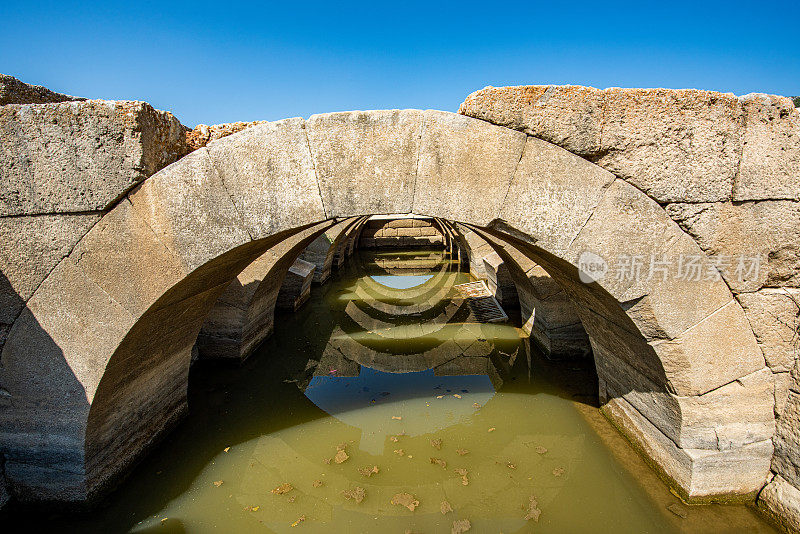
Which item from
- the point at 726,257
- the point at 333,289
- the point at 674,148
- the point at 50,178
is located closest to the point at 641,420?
the point at 726,257

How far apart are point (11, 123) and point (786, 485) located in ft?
16.5

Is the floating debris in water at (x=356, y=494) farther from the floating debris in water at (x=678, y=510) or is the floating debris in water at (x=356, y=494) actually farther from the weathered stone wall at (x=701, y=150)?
the weathered stone wall at (x=701, y=150)

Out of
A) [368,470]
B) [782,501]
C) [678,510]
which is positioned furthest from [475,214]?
[782,501]

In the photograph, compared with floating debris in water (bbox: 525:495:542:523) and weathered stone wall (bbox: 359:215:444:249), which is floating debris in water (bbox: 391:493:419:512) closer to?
floating debris in water (bbox: 525:495:542:523)

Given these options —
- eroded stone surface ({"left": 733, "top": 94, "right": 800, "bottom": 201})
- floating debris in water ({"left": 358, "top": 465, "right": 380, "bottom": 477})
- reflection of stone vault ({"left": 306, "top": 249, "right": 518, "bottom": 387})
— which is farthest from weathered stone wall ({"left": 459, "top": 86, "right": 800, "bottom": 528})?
reflection of stone vault ({"left": 306, "top": 249, "right": 518, "bottom": 387})

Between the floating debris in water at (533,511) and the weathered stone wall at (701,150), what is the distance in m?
1.43

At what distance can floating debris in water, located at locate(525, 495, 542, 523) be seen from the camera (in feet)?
8.40

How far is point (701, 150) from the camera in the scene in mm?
2227

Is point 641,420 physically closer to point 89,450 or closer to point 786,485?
point 786,485

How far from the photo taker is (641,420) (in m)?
3.00

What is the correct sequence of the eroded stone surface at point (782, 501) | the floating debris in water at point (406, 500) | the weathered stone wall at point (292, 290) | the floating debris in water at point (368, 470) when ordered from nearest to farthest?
the eroded stone surface at point (782, 501), the floating debris in water at point (406, 500), the floating debris in water at point (368, 470), the weathered stone wall at point (292, 290)

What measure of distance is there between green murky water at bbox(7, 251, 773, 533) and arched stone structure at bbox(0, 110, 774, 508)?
551 mm

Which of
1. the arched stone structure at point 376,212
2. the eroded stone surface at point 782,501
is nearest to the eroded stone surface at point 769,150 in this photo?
the arched stone structure at point 376,212

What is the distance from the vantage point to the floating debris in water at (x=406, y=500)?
2687 millimetres
